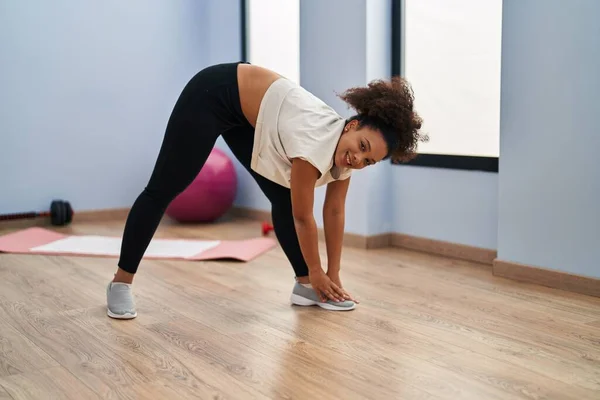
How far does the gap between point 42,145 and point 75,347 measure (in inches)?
91.9

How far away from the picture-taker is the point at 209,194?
384 cm

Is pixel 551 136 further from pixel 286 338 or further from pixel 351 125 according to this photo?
pixel 286 338

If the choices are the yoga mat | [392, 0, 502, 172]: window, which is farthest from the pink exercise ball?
[392, 0, 502, 172]: window

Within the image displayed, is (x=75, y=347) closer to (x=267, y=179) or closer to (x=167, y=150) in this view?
(x=167, y=150)

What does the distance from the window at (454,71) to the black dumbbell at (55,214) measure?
195cm

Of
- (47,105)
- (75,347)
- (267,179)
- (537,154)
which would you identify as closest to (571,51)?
(537,154)

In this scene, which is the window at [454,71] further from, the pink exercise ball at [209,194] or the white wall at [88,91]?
the white wall at [88,91]

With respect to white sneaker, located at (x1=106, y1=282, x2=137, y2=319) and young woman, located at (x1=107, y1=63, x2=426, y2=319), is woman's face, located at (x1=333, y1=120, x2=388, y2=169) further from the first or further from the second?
white sneaker, located at (x1=106, y1=282, x2=137, y2=319)

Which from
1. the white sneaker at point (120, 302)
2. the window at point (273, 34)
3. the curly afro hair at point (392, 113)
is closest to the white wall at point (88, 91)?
the window at point (273, 34)

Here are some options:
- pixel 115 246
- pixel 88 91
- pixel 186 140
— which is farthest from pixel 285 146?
pixel 88 91

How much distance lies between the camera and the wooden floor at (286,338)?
1518 millimetres

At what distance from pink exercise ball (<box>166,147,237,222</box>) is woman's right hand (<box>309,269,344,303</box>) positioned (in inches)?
71.5

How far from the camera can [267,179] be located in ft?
6.91

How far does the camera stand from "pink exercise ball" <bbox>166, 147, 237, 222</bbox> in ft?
12.5
